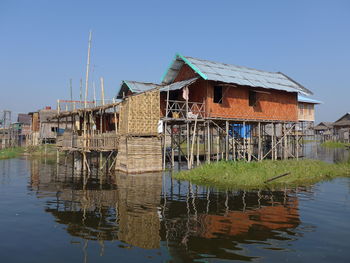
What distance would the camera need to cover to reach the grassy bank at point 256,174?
578 inches

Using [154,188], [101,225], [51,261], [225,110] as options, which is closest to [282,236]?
[101,225]

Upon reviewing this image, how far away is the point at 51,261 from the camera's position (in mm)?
6457

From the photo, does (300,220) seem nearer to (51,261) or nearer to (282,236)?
(282,236)

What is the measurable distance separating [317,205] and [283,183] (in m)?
3.95

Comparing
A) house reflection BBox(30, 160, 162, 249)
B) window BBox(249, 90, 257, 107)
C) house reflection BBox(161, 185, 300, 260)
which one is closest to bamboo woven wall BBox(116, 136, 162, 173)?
house reflection BBox(30, 160, 162, 249)

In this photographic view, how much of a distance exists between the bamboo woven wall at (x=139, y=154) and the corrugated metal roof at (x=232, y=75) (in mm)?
5193

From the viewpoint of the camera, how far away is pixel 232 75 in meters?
20.4

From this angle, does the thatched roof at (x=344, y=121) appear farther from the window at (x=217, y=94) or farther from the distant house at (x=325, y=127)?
the window at (x=217, y=94)

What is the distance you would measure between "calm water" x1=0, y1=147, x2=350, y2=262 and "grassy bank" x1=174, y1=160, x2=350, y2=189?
47.5 inches

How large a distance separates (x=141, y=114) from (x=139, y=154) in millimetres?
2429

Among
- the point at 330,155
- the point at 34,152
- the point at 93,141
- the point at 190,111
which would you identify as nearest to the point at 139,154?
the point at 93,141

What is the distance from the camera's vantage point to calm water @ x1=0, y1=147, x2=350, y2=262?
6812 millimetres

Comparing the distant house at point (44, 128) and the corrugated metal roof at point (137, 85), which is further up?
the corrugated metal roof at point (137, 85)

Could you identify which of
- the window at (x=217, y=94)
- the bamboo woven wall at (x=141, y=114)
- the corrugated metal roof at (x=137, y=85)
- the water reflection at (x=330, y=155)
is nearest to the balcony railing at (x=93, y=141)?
the bamboo woven wall at (x=141, y=114)
